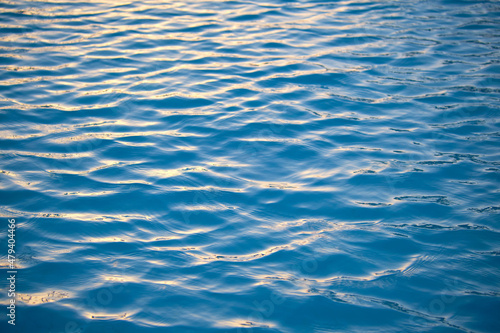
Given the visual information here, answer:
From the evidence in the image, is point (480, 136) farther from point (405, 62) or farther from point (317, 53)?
point (317, 53)

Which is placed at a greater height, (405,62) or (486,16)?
(486,16)

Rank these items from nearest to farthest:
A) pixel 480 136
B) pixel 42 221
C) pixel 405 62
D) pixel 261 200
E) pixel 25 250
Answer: pixel 25 250 → pixel 42 221 → pixel 261 200 → pixel 480 136 → pixel 405 62

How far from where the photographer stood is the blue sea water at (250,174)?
3.20 meters

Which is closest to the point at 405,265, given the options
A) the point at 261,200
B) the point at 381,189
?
the point at 381,189

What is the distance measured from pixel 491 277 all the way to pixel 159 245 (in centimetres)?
280

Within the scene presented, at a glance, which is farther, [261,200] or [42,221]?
[261,200]

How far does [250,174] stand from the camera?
14.9 ft

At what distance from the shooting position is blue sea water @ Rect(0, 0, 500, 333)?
10.5ft

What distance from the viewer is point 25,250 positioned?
352 cm

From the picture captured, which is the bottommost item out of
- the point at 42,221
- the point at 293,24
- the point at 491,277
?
the point at 491,277

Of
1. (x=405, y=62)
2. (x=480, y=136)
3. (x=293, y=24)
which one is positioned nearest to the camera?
(x=480, y=136)

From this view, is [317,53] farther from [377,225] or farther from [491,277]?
[491,277]

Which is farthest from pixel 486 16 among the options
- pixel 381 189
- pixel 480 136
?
pixel 381 189

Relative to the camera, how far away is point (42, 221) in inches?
150
